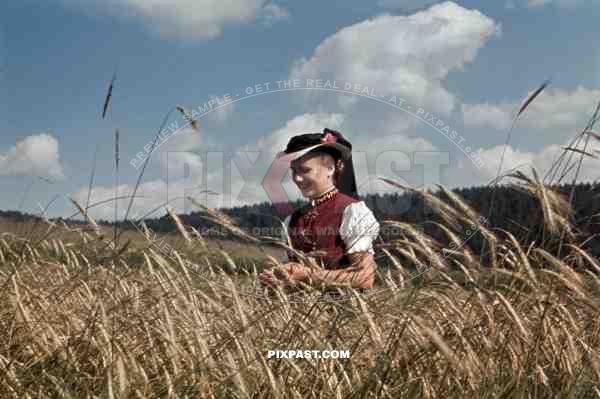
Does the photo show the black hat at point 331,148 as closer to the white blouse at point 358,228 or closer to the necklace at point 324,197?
the necklace at point 324,197

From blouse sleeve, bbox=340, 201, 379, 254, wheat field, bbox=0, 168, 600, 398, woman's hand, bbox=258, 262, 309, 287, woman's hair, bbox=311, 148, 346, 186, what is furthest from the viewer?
woman's hair, bbox=311, 148, 346, 186

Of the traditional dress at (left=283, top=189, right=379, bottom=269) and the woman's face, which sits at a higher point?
the woman's face

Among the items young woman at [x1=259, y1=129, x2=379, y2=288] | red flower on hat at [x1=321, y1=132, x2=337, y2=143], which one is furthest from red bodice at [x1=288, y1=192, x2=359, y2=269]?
red flower on hat at [x1=321, y1=132, x2=337, y2=143]

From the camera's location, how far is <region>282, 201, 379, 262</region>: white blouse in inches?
121

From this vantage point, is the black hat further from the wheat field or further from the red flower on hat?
the wheat field

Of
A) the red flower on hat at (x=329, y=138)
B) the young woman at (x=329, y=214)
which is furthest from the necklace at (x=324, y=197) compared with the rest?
the red flower on hat at (x=329, y=138)

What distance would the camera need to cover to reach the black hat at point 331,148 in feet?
10.5

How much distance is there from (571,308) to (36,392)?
2.44 meters

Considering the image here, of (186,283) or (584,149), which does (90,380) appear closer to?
(186,283)

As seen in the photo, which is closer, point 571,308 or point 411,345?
point 411,345

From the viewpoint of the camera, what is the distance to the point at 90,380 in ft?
8.05

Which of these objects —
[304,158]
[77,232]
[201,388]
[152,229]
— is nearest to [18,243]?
[77,232]

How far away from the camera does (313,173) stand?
130 inches

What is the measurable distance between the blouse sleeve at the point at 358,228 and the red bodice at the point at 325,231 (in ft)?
0.13
